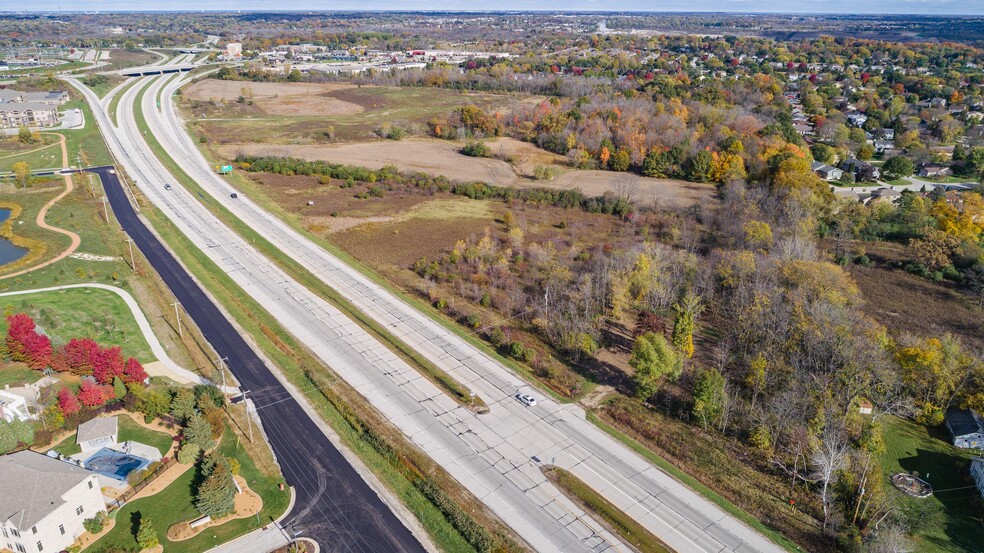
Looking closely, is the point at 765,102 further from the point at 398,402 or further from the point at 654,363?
the point at 398,402

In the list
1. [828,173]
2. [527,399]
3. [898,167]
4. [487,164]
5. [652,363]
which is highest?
[898,167]

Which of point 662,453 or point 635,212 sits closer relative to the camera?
point 662,453

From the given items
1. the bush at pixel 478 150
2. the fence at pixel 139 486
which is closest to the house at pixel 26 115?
the bush at pixel 478 150

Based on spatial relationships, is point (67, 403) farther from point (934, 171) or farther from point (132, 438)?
point (934, 171)

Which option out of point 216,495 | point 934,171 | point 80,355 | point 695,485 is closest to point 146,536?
point 216,495

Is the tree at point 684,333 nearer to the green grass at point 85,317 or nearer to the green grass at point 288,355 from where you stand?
the green grass at point 288,355

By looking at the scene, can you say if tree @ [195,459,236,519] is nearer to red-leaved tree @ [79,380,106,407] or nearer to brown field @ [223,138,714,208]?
red-leaved tree @ [79,380,106,407]

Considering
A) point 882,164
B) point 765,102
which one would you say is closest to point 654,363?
point 882,164
